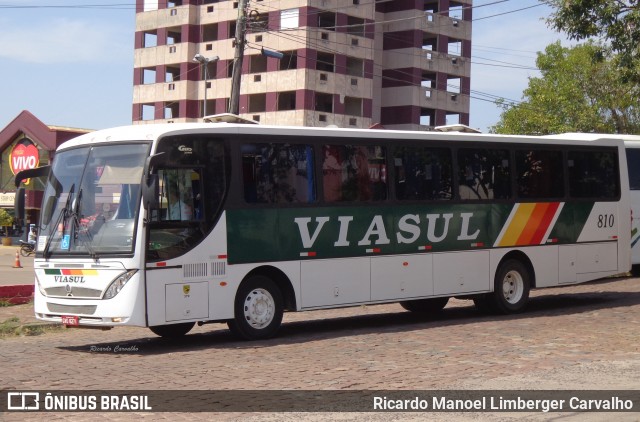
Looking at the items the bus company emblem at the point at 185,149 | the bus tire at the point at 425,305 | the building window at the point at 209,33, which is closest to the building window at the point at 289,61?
the building window at the point at 209,33

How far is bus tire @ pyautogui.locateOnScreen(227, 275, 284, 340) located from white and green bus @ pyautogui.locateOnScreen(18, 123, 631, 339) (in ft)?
0.07

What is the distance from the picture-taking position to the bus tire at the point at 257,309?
15219 millimetres

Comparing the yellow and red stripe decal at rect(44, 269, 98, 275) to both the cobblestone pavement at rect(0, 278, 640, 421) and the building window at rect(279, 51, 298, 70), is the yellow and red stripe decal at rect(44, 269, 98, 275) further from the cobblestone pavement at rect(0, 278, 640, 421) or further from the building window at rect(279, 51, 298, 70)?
the building window at rect(279, 51, 298, 70)

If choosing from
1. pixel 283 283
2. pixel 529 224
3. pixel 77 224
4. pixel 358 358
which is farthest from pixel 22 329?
pixel 529 224

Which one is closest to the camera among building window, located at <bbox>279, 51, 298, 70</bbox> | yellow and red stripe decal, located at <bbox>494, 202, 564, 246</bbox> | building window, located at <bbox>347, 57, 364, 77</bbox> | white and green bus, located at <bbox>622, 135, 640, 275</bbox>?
yellow and red stripe decal, located at <bbox>494, 202, 564, 246</bbox>

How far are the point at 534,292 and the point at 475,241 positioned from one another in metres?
6.95

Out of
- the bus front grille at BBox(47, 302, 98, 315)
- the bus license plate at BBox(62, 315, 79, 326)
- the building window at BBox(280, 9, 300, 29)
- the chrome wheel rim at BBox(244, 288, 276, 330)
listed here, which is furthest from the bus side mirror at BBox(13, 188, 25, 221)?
the building window at BBox(280, 9, 300, 29)

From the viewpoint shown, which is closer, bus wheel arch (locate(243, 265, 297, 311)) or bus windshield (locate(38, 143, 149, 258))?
bus windshield (locate(38, 143, 149, 258))

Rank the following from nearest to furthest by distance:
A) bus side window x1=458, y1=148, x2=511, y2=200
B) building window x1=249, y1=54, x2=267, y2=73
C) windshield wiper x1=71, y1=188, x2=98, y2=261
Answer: windshield wiper x1=71, y1=188, x2=98, y2=261
bus side window x1=458, y1=148, x2=511, y2=200
building window x1=249, y1=54, x2=267, y2=73

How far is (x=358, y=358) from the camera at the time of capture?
13.3 m

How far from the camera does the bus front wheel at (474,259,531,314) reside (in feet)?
62.8

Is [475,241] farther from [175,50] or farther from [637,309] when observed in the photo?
[175,50]

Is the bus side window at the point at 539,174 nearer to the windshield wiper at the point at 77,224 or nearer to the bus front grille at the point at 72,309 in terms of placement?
the windshield wiper at the point at 77,224

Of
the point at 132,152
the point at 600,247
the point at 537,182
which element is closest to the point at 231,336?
the point at 132,152
